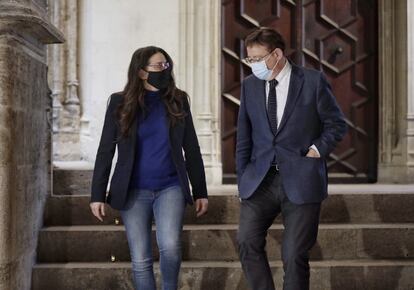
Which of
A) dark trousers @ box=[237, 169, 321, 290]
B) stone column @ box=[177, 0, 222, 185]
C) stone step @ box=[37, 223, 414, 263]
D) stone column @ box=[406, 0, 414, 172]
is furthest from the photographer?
stone column @ box=[406, 0, 414, 172]

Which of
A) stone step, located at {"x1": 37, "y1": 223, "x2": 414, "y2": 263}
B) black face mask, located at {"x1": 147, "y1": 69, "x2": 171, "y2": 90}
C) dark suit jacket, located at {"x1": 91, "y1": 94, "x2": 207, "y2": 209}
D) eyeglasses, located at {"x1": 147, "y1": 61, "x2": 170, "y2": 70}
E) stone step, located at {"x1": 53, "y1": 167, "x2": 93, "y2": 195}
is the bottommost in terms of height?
stone step, located at {"x1": 37, "y1": 223, "x2": 414, "y2": 263}

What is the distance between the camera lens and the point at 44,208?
5.38m

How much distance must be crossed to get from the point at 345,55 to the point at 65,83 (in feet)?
10.6

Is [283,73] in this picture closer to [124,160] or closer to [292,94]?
[292,94]

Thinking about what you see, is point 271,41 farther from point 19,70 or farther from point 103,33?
point 103,33

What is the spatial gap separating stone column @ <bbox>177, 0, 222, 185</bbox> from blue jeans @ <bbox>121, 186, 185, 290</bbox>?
327 centimetres

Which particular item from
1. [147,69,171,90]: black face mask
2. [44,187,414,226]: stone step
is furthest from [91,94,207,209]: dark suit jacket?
[44,187,414,226]: stone step

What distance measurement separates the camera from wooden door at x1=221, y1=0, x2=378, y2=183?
7758mm

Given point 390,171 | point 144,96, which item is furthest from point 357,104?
point 144,96

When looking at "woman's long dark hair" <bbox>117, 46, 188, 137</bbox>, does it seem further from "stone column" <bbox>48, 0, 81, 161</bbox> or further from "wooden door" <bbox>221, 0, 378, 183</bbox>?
"stone column" <bbox>48, 0, 81, 161</bbox>

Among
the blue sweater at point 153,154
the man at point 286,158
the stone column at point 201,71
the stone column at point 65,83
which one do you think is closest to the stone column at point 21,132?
the blue sweater at point 153,154

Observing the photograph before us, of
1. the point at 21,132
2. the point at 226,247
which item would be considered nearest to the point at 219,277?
the point at 226,247

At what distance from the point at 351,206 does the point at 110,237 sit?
1.89 m

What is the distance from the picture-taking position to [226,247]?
520 centimetres
